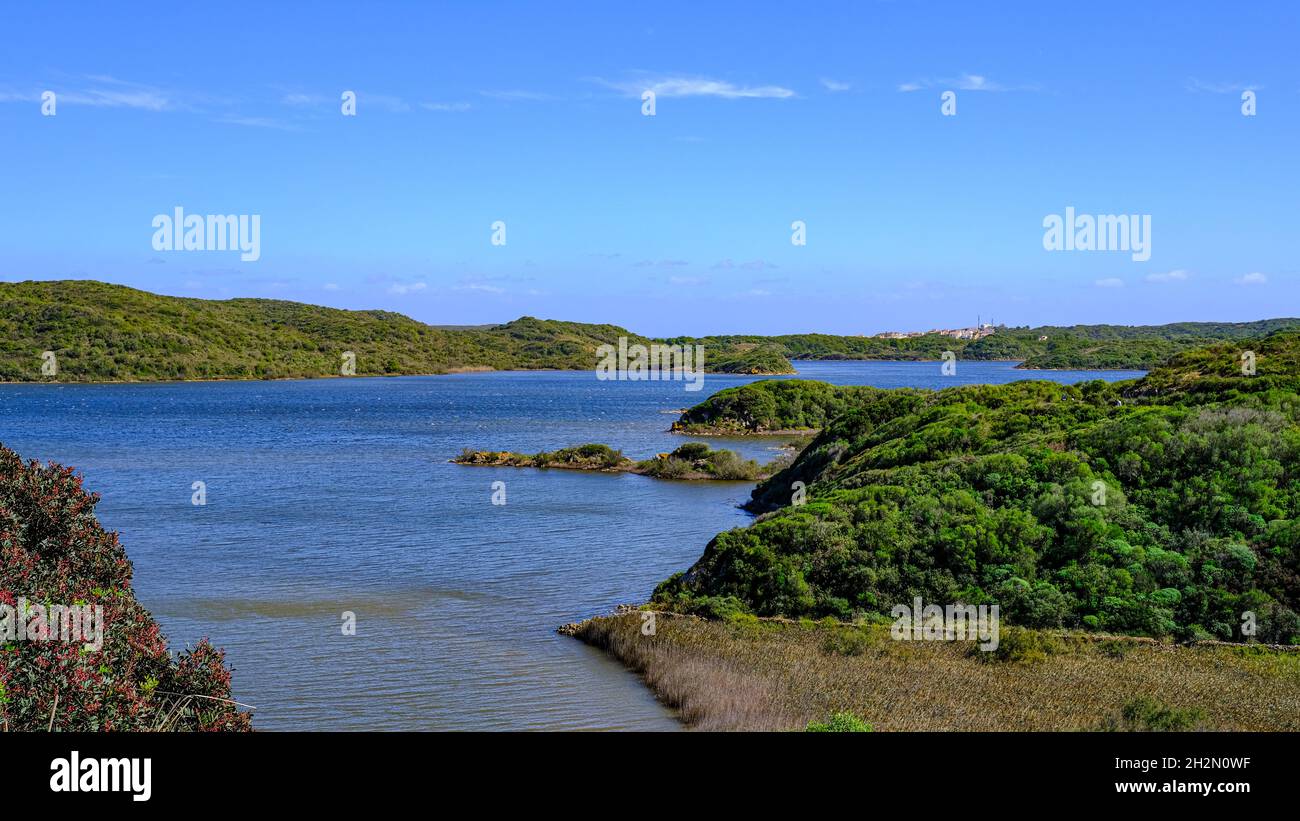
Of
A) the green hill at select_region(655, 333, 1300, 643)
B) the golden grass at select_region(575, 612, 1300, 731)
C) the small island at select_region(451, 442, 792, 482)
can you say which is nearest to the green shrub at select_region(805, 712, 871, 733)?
the golden grass at select_region(575, 612, 1300, 731)

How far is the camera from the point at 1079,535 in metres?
22.9

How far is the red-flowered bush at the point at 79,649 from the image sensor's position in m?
8.48

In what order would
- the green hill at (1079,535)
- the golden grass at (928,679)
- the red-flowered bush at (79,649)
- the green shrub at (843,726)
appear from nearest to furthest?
the red-flowered bush at (79,649) → the green shrub at (843,726) → the golden grass at (928,679) → the green hill at (1079,535)

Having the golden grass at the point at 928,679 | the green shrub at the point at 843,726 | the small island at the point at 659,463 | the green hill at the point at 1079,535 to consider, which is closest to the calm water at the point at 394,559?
the golden grass at the point at 928,679

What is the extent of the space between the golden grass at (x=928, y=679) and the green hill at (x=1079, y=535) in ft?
4.30

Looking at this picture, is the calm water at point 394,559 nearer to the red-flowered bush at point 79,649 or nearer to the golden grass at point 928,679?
the golden grass at point 928,679

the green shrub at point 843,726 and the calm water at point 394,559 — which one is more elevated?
the green shrub at point 843,726

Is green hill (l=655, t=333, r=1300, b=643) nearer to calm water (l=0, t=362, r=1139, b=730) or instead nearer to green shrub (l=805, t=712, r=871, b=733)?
calm water (l=0, t=362, r=1139, b=730)

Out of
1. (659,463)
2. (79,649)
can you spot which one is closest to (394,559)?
(79,649)

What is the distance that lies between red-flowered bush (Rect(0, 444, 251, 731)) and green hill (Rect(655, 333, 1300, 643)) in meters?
13.5

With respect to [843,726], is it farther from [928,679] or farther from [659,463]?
[659,463]

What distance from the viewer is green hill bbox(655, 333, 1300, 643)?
68.5 ft
